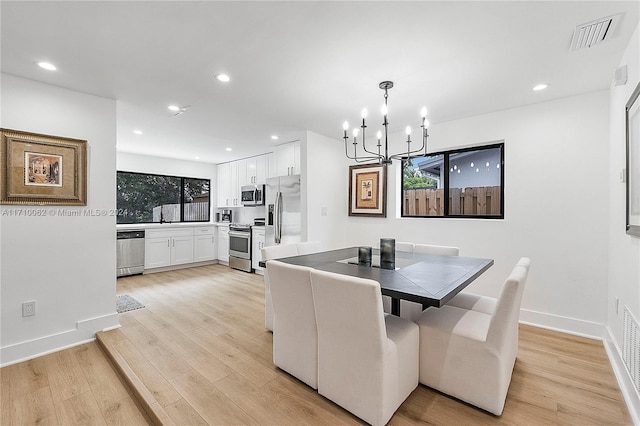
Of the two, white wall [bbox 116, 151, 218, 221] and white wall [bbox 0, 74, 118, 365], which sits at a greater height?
white wall [bbox 116, 151, 218, 221]

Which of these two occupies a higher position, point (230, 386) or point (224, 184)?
point (224, 184)

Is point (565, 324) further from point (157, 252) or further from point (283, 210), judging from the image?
point (157, 252)

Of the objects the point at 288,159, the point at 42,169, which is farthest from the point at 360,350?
the point at 288,159

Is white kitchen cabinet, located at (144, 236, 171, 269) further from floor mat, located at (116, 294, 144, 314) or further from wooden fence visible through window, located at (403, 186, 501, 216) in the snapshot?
wooden fence visible through window, located at (403, 186, 501, 216)

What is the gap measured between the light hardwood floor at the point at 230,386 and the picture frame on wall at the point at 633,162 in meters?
1.15

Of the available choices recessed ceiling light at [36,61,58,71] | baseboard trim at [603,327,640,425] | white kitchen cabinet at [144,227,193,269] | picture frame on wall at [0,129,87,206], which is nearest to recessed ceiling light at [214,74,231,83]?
recessed ceiling light at [36,61,58,71]

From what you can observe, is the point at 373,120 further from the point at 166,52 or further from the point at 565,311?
the point at 565,311

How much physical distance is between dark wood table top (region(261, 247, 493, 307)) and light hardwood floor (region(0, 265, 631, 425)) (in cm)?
76

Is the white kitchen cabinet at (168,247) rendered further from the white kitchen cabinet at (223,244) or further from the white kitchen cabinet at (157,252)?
the white kitchen cabinet at (223,244)

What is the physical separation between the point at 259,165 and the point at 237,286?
2.49 metres

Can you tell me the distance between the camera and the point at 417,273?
2.01 meters

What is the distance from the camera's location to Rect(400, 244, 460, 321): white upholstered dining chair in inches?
106

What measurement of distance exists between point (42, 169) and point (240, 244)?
11.2 feet

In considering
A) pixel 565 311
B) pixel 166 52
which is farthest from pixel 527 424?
pixel 166 52
